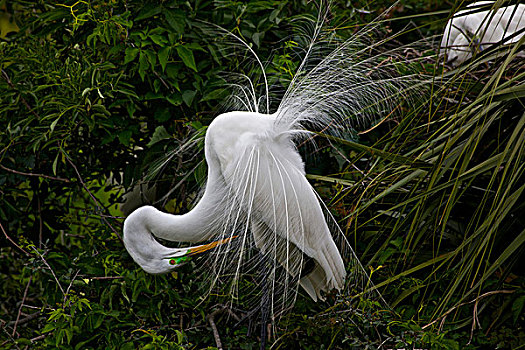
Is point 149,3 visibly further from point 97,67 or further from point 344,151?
point 344,151

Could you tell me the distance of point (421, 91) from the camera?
2027 millimetres

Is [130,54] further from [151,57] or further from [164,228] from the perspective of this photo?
[164,228]

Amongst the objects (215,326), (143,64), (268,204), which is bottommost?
(215,326)

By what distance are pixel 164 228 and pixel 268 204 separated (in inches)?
12.4

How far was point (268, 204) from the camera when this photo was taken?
1880 millimetres

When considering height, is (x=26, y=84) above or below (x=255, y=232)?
above

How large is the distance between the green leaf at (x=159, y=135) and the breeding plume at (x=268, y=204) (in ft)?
0.91

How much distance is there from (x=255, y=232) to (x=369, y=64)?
698 mm

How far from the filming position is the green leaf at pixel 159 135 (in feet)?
6.82

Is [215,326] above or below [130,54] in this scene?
below

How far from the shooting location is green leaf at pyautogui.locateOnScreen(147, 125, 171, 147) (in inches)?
81.9

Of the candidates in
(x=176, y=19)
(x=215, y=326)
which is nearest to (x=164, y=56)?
(x=176, y=19)

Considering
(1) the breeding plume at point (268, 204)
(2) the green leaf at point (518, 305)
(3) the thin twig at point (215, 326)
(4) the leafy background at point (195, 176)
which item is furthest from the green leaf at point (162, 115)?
(2) the green leaf at point (518, 305)

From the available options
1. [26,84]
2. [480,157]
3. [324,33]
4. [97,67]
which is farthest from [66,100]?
[480,157]
